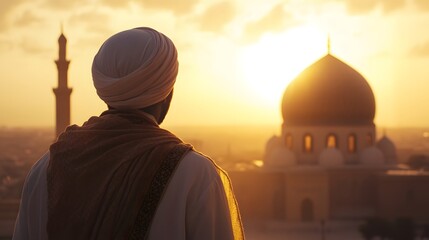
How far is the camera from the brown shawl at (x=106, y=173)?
4.57 feet

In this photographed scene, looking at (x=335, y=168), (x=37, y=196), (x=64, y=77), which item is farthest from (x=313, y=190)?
(x=37, y=196)

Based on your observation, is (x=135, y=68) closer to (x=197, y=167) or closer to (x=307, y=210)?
(x=197, y=167)

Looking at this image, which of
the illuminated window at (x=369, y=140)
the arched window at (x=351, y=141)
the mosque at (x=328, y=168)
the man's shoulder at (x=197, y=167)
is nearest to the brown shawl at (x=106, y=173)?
the man's shoulder at (x=197, y=167)

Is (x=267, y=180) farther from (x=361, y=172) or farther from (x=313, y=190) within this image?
(x=361, y=172)

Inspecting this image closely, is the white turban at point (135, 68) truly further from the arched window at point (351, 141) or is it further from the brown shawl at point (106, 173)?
the arched window at point (351, 141)

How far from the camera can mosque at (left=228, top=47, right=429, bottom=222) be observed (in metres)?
16.3

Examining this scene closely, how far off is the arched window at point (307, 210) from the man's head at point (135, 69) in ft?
49.1

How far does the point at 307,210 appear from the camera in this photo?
16250mm

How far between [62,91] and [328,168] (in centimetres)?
638

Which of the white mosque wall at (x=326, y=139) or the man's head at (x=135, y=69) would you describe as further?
the white mosque wall at (x=326, y=139)

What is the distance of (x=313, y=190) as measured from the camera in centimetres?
Answer: 1625

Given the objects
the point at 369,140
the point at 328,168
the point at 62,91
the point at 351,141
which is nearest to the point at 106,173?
the point at 62,91

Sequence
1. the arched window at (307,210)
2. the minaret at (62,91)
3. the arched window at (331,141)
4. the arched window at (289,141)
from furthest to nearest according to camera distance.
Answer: the arched window at (289,141) → the arched window at (331,141) → the arched window at (307,210) → the minaret at (62,91)

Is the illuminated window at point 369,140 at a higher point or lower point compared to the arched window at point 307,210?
higher
